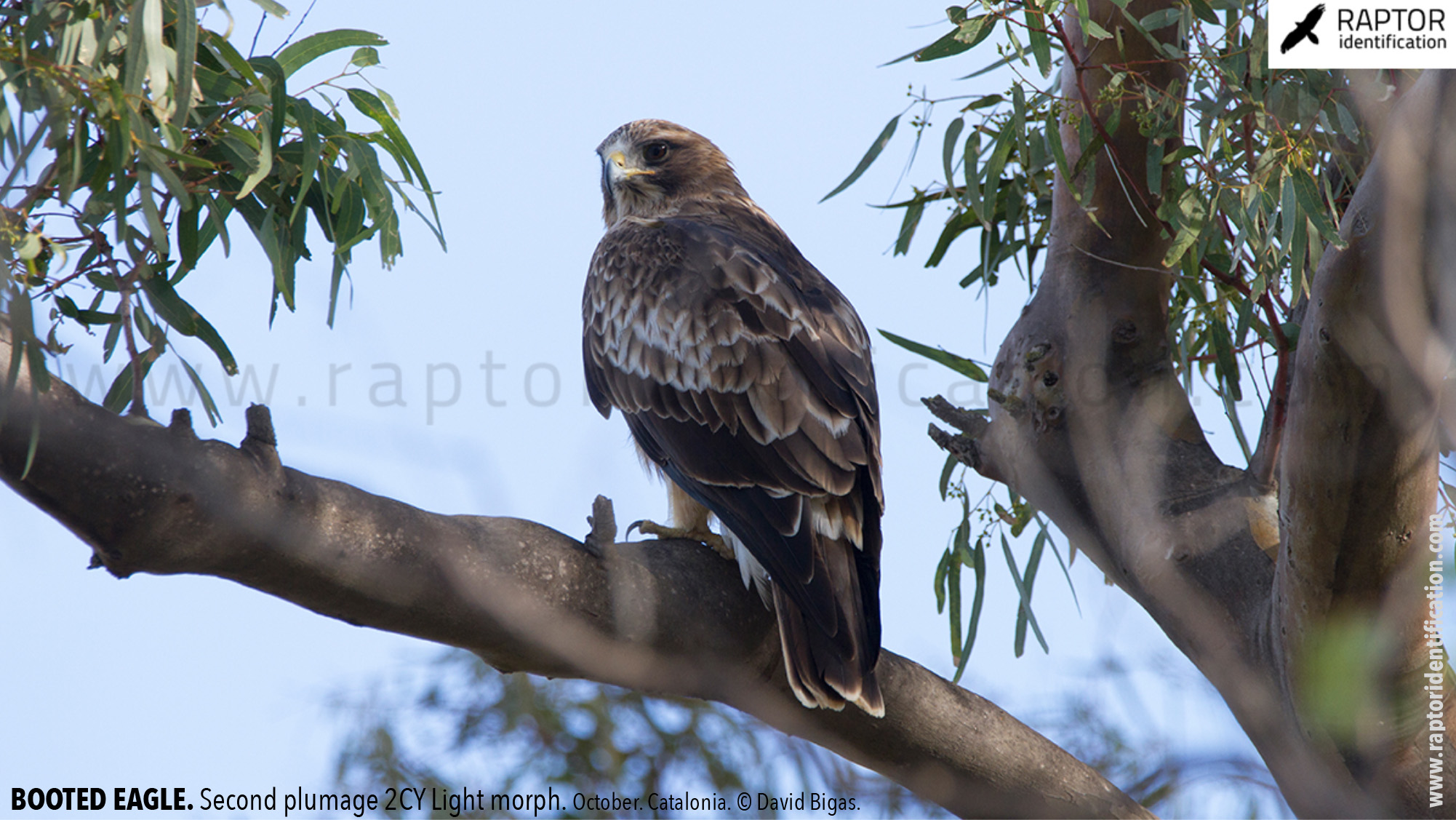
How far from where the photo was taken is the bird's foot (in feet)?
10.0

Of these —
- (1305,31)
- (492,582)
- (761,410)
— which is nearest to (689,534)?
(761,410)

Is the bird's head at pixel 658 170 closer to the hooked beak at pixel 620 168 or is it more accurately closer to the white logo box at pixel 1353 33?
the hooked beak at pixel 620 168

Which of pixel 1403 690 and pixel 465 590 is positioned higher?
pixel 465 590

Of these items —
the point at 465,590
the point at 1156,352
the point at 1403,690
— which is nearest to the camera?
the point at 465,590

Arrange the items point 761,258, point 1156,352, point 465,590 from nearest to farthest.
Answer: point 465,590 < point 1156,352 < point 761,258

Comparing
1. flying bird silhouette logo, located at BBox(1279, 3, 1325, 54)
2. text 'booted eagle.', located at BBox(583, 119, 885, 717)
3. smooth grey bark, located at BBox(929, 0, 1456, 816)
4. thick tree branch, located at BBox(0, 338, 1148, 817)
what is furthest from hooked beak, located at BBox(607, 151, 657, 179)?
flying bird silhouette logo, located at BBox(1279, 3, 1325, 54)

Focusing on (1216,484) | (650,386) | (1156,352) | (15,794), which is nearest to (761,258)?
(650,386)

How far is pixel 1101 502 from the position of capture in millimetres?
3316

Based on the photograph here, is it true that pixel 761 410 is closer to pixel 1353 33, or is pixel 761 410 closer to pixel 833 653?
pixel 833 653

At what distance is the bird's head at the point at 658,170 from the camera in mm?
4684

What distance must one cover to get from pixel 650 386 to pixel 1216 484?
4.75ft

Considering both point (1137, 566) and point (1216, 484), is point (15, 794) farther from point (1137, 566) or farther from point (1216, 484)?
point (1216, 484)

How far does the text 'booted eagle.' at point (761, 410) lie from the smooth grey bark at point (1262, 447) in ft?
1.75

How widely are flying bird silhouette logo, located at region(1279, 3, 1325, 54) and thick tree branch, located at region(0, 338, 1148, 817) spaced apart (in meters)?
1.66
